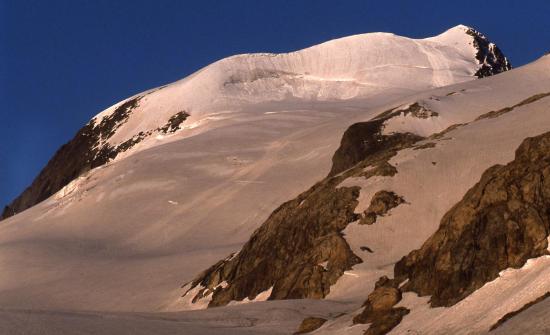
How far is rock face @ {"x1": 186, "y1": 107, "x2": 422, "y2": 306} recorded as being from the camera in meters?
31.4

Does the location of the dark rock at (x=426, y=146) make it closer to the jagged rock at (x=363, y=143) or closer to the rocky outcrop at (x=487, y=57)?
the jagged rock at (x=363, y=143)

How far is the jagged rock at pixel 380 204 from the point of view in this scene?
1362 inches

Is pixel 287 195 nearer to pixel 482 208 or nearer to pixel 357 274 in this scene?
pixel 357 274

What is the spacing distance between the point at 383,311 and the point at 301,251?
10554 millimetres

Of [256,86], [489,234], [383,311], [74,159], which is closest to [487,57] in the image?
[256,86]

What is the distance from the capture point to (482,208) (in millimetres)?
25250

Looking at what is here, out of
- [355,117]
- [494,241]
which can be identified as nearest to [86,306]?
[494,241]

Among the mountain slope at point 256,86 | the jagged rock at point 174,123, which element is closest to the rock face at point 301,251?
the mountain slope at point 256,86

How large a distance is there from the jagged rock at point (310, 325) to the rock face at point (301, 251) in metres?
5.09

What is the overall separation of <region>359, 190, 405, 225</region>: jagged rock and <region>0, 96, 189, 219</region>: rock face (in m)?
64.9

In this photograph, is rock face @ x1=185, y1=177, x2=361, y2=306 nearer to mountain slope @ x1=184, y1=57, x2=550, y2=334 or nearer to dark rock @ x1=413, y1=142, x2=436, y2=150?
mountain slope @ x1=184, y1=57, x2=550, y2=334

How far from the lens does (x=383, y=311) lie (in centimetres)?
2378

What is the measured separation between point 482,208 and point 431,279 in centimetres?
231

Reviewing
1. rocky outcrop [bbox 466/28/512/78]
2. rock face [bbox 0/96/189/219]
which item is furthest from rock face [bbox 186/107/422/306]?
rocky outcrop [bbox 466/28/512/78]
